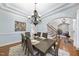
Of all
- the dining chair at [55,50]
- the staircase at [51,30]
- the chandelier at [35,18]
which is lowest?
the dining chair at [55,50]

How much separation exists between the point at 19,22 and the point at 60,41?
80cm

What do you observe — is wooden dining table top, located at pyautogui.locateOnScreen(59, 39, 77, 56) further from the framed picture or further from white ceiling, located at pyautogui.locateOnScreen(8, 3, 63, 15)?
the framed picture

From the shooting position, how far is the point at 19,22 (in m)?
1.92

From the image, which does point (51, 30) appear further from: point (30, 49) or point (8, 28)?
point (8, 28)

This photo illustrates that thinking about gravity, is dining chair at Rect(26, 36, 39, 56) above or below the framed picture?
below

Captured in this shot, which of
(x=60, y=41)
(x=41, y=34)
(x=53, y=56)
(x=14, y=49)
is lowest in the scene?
(x=53, y=56)

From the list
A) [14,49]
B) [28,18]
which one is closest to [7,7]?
[28,18]

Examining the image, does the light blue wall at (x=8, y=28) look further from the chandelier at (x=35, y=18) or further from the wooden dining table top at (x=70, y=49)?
the wooden dining table top at (x=70, y=49)

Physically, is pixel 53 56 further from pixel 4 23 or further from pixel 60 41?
pixel 4 23

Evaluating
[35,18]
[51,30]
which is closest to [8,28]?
[35,18]

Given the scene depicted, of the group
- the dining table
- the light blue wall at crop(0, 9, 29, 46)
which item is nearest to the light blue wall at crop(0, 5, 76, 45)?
the light blue wall at crop(0, 9, 29, 46)

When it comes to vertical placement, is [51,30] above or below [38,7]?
below

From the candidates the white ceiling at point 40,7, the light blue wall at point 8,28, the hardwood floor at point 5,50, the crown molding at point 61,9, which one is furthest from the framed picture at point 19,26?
the crown molding at point 61,9

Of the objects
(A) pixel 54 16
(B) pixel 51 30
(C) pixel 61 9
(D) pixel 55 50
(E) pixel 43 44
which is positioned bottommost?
(D) pixel 55 50
